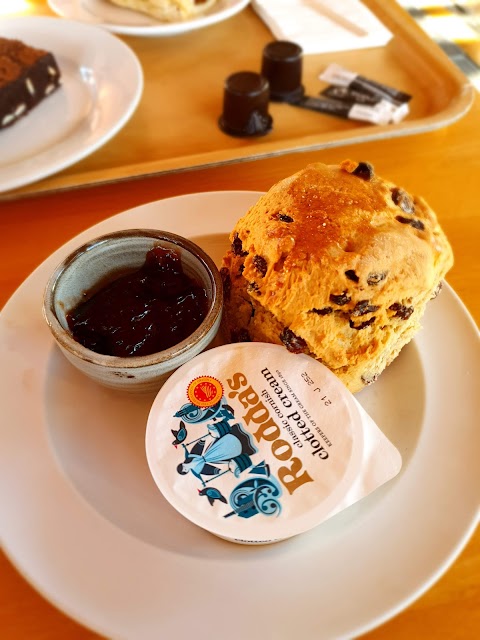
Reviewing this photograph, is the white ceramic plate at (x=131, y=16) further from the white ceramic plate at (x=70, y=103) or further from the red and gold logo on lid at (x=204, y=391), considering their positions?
the red and gold logo on lid at (x=204, y=391)

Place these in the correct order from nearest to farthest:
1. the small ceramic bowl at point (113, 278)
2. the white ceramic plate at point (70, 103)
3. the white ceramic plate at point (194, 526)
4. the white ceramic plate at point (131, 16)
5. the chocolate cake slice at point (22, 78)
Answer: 1. the white ceramic plate at point (194, 526)
2. the small ceramic bowl at point (113, 278)
3. the white ceramic plate at point (70, 103)
4. the chocolate cake slice at point (22, 78)
5. the white ceramic plate at point (131, 16)

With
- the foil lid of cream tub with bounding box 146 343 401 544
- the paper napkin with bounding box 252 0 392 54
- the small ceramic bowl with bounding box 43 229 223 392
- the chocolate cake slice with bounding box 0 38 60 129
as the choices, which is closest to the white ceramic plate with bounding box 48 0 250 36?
the paper napkin with bounding box 252 0 392 54

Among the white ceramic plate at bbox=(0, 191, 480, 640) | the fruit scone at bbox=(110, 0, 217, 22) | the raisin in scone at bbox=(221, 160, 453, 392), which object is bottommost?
the white ceramic plate at bbox=(0, 191, 480, 640)

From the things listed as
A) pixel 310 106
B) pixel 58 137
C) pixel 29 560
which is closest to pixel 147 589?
pixel 29 560

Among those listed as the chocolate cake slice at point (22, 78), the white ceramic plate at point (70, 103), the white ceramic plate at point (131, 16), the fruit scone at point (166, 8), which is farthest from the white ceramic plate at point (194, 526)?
the fruit scone at point (166, 8)

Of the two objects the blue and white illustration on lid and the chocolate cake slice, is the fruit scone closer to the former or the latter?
the chocolate cake slice

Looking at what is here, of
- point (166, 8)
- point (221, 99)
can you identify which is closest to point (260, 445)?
→ point (221, 99)

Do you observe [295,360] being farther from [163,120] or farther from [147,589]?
[163,120]
